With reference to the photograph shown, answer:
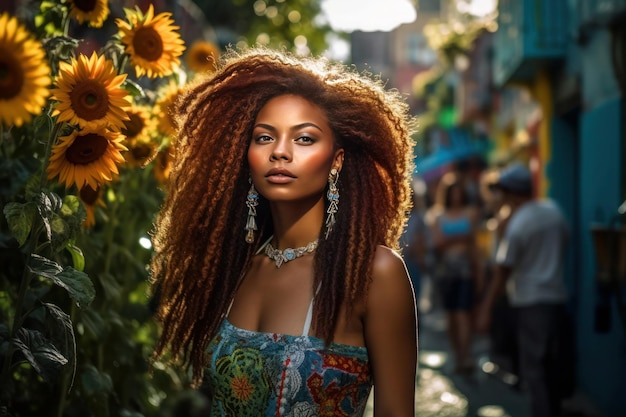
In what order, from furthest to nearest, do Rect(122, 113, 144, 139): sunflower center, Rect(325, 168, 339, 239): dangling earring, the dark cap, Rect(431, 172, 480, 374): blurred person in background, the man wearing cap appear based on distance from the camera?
Rect(431, 172, 480, 374): blurred person in background → the dark cap → the man wearing cap → Rect(122, 113, 144, 139): sunflower center → Rect(325, 168, 339, 239): dangling earring

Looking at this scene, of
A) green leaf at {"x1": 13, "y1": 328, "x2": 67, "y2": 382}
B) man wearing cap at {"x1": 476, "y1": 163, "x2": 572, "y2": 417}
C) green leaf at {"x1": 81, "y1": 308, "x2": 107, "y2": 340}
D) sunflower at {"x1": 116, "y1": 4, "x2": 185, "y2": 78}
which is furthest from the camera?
man wearing cap at {"x1": 476, "y1": 163, "x2": 572, "y2": 417}

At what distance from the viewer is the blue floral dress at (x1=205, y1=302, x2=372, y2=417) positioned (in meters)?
3.01

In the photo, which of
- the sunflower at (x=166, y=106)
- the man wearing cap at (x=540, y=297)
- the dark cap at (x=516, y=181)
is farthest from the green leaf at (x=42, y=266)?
the dark cap at (x=516, y=181)

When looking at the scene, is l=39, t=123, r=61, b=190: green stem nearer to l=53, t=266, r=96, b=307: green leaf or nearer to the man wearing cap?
l=53, t=266, r=96, b=307: green leaf

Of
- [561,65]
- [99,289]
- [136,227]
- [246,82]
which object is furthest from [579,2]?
[246,82]

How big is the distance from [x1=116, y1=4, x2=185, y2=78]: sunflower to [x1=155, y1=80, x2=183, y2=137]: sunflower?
45cm

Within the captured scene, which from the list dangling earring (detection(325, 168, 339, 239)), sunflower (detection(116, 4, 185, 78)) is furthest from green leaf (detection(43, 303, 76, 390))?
sunflower (detection(116, 4, 185, 78))

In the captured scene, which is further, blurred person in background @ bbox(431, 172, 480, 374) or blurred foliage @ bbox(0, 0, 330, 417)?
blurred person in background @ bbox(431, 172, 480, 374)

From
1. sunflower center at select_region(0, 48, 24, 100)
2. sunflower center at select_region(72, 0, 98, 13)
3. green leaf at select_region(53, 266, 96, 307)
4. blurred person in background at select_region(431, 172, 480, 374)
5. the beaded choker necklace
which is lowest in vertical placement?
green leaf at select_region(53, 266, 96, 307)

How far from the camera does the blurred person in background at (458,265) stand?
1082 centimetres

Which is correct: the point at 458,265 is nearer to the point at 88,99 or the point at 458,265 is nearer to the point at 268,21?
the point at 88,99

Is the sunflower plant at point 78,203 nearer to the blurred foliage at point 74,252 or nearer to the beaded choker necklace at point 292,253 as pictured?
the blurred foliage at point 74,252

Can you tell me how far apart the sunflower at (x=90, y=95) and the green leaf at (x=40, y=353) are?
64cm

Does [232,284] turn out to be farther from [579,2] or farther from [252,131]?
[579,2]
